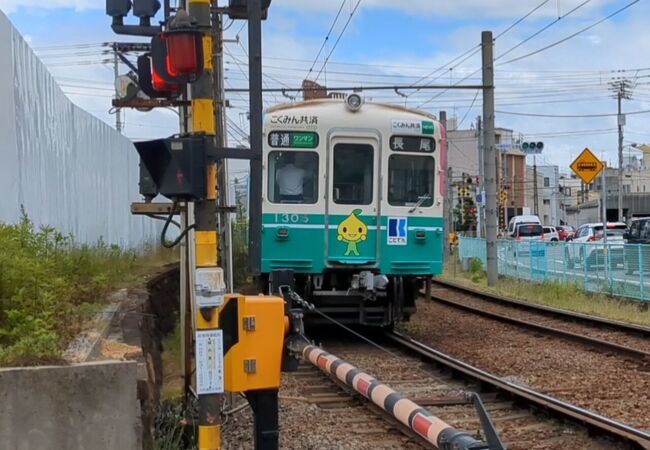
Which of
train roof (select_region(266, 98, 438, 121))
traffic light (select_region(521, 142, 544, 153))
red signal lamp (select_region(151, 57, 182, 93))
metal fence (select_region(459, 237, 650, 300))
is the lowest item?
metal fence (select_region(459, 237, 650, 300))

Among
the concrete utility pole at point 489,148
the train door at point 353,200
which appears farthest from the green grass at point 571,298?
the train door at point 353,200

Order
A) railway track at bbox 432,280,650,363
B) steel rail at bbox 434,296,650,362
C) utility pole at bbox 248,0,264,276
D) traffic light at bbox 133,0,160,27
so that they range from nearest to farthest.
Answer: utility pole at bbox 248,0,264,276 → traffic light at bbox 133,0,160,27 → steel rail at bbox 434,296,650,362 → railway track at bbox 432,280,650,363

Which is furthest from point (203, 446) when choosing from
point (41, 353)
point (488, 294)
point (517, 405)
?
point (488, 294)

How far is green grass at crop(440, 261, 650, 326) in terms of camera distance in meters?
16.8

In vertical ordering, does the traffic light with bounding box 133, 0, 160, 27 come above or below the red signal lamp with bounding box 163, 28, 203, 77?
above

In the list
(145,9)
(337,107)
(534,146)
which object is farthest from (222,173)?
(534,146)

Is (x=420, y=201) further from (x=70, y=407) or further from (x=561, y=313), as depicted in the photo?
(x=70, y=407)

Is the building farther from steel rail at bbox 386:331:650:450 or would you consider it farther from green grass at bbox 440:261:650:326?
Answer: steel rail at bbox 386:331:650:450

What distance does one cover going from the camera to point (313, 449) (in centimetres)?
648

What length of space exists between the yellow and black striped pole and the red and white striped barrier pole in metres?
0.68

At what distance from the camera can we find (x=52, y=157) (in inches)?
405

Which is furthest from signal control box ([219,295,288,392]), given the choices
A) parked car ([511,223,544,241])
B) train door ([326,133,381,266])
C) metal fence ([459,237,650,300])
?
parked car ([511,223,544,241])

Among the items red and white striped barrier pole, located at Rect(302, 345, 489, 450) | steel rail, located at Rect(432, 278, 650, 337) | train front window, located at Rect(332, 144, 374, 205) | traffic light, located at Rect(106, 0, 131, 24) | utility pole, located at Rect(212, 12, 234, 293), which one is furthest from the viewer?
steel rail, located at Rect(432, 278, 650, 337)

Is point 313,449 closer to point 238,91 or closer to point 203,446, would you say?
point 203,446
